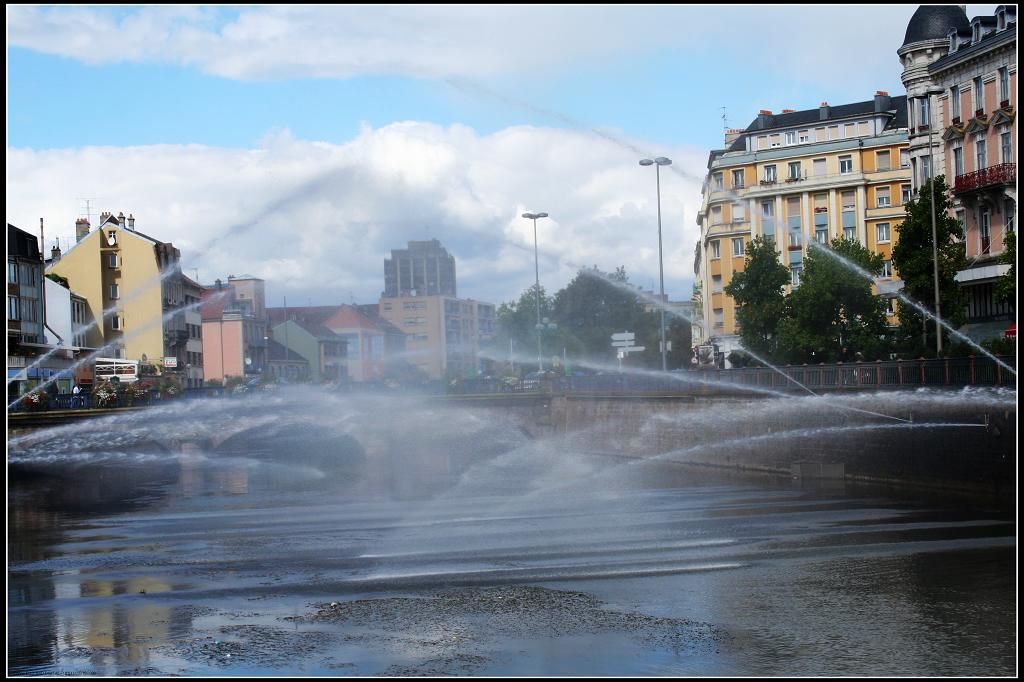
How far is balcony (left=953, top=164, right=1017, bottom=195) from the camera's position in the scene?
70.1 m

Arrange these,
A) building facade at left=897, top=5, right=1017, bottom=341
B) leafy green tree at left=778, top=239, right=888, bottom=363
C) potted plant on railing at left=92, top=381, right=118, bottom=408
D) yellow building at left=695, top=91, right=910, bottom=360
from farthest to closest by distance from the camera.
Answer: yellow building at left=695, top=91, right=910, bottom=360 < potted plant on railing at left=92, top=381, right=118, bottom=408 < leafy green tree at left=778, top=239, right=888, bottom=363 < building facade at left=897, top=5, right=1017, bottom=341

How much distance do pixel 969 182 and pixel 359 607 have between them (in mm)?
56683

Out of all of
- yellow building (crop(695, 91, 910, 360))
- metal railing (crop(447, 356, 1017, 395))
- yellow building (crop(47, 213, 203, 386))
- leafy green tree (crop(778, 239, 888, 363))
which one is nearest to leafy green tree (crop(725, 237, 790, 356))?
leafy green tree (crop(778, 239, 888, 363))

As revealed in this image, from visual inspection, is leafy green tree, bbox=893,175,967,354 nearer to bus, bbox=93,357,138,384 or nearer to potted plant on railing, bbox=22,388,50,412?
potted plant on railing, bbox=22,388,50,412

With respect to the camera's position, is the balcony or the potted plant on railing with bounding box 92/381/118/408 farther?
the potted plant on railing with bounding box 92/381/118/408

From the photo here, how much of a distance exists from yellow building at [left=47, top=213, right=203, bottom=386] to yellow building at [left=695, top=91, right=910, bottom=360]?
59223 mm

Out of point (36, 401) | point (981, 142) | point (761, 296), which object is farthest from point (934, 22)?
point (36, 401)

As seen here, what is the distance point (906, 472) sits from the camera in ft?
191

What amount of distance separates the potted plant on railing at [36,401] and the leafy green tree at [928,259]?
192ft

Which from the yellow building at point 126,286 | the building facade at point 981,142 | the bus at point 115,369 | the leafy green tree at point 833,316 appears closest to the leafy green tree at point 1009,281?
the building facade at point 981,142

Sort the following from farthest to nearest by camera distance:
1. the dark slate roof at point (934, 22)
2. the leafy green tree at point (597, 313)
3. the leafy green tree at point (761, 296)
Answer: the leafy green tree at point (597, 313) → the leafy green tree at point (761, 296) → the dark slate roof at point (934, 22)

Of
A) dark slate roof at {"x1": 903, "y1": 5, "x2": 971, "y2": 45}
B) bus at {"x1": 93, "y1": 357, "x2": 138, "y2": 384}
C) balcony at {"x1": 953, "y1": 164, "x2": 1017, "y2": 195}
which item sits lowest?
bus at {"x1": 93, "y1": 357, "x2": 138, "y2": 384}

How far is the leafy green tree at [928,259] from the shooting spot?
221ft

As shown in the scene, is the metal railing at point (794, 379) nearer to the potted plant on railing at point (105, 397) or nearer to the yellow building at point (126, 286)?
the potted plant on railing at point (105, 397)
